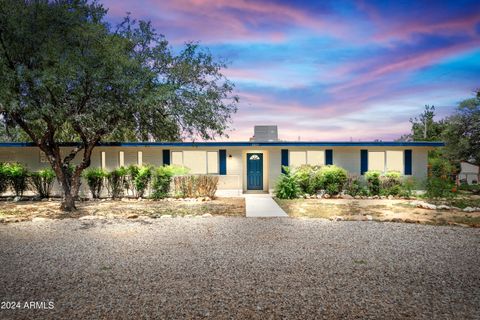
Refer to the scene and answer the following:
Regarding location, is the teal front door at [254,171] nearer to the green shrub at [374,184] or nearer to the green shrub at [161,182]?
the green shrub at [161,182]

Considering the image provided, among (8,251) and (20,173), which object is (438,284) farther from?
(20,173)

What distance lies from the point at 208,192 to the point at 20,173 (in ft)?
26.0

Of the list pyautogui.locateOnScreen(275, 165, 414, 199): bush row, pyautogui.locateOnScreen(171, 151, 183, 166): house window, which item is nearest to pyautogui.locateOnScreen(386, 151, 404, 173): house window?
pyautogui.locateOnScreen(275, 165, 414, 199): bush row

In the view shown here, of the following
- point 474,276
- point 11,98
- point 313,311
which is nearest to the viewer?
point 313,311

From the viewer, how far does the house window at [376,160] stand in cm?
1580

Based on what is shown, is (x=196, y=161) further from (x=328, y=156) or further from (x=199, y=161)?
(x=328, y=156)

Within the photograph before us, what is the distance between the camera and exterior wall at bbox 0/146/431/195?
51.2ft

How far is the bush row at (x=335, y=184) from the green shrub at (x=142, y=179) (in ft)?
17.7

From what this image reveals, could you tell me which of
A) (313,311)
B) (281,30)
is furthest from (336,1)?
(313,311)

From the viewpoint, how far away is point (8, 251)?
5.63 m

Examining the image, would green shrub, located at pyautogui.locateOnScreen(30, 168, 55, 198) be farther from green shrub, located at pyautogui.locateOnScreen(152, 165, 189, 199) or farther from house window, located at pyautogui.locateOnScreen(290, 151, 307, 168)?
house window, located at pyautogui.locateOnScreen(290, 151, 307, 168)

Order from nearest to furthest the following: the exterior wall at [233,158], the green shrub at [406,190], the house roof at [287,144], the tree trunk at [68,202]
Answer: the tree trunk at [68,202] < the green shrub at [406,190] < the house roof at [287,144] < the exterior wall at [233,158]

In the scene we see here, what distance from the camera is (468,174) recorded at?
2092 cm

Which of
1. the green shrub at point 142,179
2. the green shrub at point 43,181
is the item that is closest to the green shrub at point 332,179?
the green shrub at point 142,179
